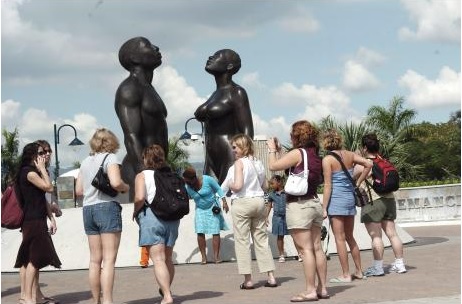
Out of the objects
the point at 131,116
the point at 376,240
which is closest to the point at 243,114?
the point at 131,116

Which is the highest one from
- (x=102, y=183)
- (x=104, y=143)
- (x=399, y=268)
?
(x=104, y=143)

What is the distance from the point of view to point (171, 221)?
304 inches

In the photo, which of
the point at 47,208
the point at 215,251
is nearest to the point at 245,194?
the point at 47,208

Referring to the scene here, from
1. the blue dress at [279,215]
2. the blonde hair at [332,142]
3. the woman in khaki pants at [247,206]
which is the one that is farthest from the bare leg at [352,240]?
the blue dress at [279,215]

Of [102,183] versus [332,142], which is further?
[332,142]

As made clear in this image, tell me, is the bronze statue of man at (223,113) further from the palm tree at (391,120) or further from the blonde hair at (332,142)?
the palm tree at (391,120)

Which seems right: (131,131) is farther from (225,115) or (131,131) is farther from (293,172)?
(293,172)

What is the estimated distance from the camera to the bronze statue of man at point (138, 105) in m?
13.9

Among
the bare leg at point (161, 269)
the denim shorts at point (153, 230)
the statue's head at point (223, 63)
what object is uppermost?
the statue's head at point (223, 63)

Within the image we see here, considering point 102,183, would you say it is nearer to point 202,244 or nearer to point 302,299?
point 302,299

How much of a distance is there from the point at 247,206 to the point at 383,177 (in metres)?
1.99

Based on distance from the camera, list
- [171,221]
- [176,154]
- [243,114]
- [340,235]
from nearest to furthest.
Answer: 1. [171,221]
2. [340,235]
3. [243,114]
4. [176,154]

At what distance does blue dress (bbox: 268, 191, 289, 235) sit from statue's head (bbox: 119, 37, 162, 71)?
11.6 ft

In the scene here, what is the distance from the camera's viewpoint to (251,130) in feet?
48.2
